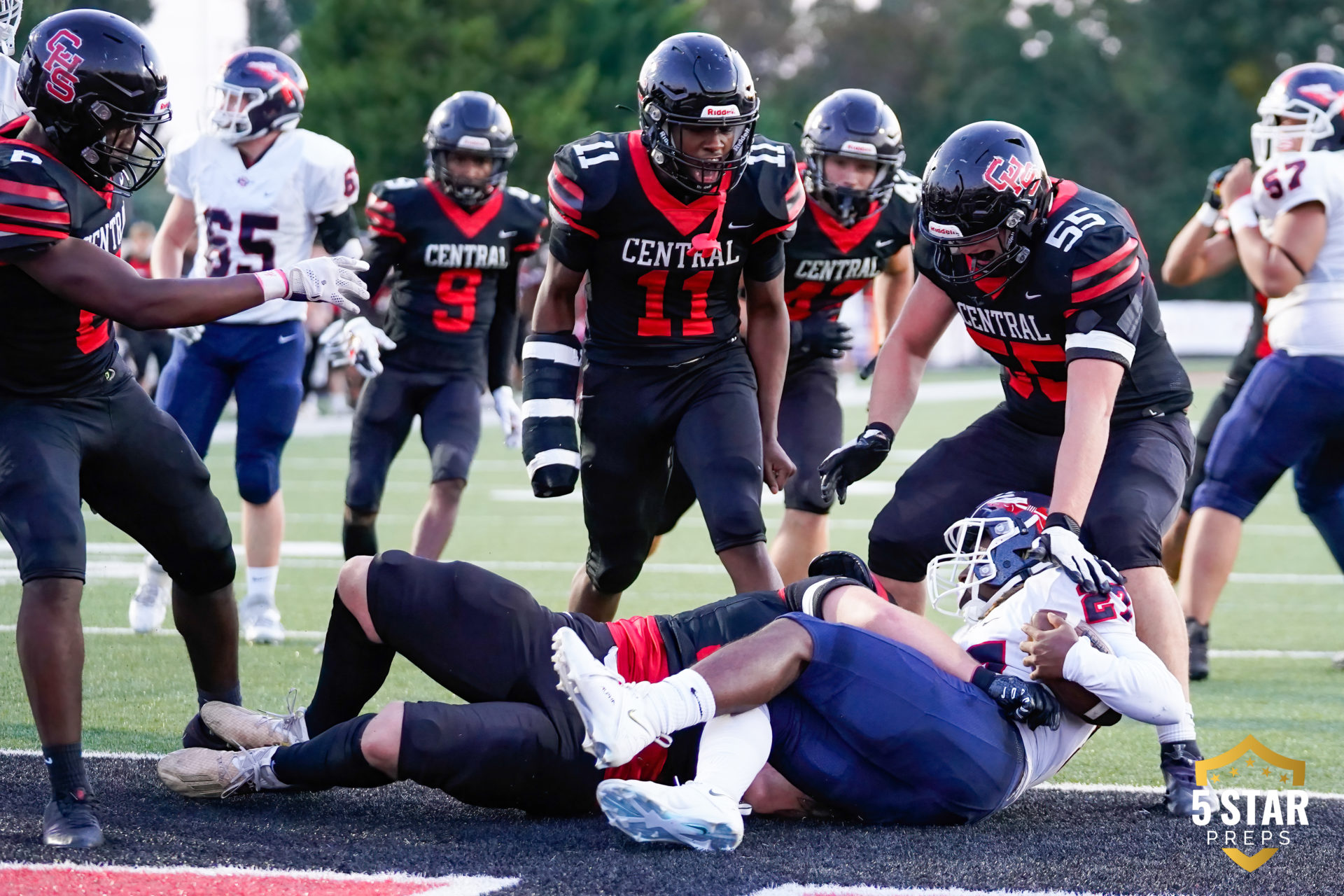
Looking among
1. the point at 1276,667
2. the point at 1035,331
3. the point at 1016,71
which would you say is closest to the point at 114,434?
the point at 1035,331

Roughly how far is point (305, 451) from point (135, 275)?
10660 millimetres

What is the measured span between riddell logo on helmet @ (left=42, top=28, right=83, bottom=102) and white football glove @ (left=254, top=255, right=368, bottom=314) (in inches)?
22.7

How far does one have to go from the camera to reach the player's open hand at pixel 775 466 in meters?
5.04

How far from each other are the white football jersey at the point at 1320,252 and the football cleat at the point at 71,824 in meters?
4.13

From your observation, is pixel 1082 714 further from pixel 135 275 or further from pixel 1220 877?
pixel 135 275

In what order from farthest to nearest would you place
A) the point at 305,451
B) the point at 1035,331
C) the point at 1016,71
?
the point at 1016,71 → the point at 305,451 → the point at 1035,331

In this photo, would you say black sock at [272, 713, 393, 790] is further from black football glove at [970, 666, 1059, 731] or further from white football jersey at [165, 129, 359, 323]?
white football jersey at [165, 129, 359, 323]

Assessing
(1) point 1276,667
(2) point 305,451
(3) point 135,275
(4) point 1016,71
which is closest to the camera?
(3) point 135,275

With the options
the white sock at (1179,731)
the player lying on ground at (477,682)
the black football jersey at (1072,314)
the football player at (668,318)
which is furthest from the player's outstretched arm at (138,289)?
the white sock at (1179,731)

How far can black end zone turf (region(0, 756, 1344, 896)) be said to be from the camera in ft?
10.7

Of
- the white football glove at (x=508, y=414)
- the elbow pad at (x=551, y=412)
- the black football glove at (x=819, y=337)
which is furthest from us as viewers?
the white football glove at (x=508, y=414)

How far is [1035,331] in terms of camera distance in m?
4.27

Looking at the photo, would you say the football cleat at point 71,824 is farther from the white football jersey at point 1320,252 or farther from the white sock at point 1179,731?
the white football jersey at point 1320,252

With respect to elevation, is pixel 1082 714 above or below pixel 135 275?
below
